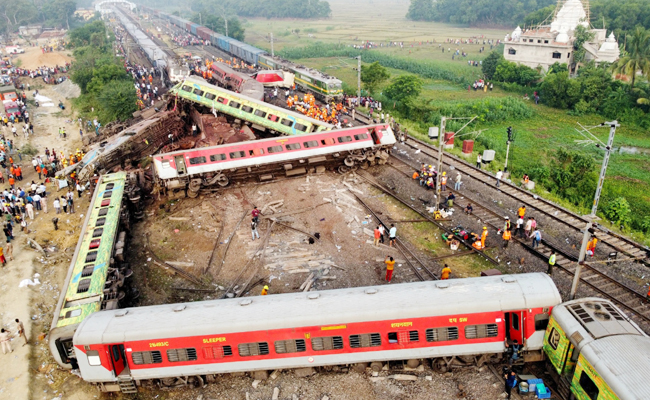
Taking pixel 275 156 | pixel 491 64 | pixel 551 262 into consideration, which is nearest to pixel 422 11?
pixel 491 64

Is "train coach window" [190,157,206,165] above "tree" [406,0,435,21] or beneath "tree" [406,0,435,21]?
beneath

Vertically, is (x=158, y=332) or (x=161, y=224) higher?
(x=158, y=332)

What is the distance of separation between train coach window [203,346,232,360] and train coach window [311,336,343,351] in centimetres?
266

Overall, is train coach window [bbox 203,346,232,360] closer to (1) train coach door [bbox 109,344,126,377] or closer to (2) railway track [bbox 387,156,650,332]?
(1) train coach door [bbox 109,344,126,377]

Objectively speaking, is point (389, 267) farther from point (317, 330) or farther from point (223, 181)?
point (223, 181)

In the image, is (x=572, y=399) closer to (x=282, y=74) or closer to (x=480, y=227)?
(x=480, y=227)

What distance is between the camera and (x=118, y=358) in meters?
15.5

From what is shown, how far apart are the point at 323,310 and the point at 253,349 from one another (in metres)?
2.53

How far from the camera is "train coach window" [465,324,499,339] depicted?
1516cm

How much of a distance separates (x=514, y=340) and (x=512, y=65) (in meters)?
59.3

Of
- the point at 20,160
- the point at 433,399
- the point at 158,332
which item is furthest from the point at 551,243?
the point at 20,160

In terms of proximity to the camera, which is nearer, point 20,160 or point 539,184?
point 539,184

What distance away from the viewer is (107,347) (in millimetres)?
14977

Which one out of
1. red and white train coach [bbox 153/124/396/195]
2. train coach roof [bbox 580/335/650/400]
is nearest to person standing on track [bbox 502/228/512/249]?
train coach roof [bbox 580/335/650/400]
